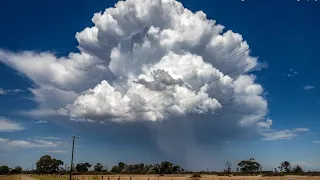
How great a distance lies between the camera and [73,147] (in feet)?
304

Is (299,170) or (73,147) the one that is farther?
(299,170)

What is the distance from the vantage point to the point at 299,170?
199000mm

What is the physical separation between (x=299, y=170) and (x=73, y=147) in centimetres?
15364
